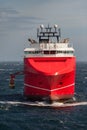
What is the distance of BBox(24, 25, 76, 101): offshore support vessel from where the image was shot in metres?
66.6

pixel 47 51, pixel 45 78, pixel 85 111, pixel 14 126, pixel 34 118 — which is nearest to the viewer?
pixel 14 126

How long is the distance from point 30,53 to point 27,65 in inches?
179

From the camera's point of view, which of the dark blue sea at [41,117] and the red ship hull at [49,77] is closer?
the dark blue sea at [41,117]

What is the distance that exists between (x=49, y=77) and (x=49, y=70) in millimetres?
1756

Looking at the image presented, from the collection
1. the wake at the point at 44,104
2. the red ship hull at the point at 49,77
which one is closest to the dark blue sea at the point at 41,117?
the wake at the point at 44,104

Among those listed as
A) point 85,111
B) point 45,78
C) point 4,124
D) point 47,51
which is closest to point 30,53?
point 47,51

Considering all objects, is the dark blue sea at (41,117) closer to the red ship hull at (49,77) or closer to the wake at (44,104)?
the wake at (44,104)

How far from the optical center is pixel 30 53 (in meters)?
73.8

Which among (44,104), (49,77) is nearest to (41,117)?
(44,104)

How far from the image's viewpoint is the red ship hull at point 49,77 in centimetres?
6650

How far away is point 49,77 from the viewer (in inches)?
2596

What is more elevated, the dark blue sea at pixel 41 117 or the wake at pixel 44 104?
the dark blue sea at pixel 41 117

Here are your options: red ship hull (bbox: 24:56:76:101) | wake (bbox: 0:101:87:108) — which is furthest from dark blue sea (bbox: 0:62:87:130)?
red ship hull (bbox: 24:56:76:101)

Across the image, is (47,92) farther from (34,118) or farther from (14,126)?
(14,126)
